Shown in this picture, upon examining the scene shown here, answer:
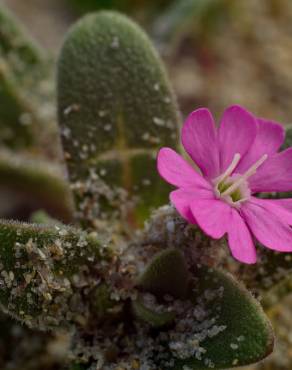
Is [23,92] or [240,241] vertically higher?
[23,92]

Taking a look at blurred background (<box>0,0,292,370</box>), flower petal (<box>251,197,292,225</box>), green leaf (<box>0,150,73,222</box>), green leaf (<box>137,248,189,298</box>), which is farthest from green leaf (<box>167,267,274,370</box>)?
blurred background (<box>0,0,292,370</box>)

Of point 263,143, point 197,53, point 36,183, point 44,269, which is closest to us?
point 44,269

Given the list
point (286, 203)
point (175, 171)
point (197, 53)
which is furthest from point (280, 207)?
point (197, 53)

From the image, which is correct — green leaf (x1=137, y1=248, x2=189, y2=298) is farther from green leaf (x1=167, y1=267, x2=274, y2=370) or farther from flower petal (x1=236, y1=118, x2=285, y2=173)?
flower petal (x1=236, y1=118, x2=285, y2=173)

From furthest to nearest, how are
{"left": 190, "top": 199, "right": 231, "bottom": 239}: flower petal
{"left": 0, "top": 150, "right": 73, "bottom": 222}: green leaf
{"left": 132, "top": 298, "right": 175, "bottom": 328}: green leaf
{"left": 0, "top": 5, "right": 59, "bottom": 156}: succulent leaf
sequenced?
{"left": 0, "top": 5, "right": 59, "bottom": 156}: succulent leaf < {"left": 0, "top": 150, "right": 73, "bottom": 222}: green leaf < {"left": 132, "top": 298, "right": 175, "bottom": 328}: green leaf < {"left": 190, "top": 199, "right": 231, "bottom": 239}: flower petal

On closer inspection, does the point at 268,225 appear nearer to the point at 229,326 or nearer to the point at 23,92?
the point at 229,326

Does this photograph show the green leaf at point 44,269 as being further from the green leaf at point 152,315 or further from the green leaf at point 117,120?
the green leaf at point 117,120

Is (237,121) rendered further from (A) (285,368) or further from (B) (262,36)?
(B) (262,36)
